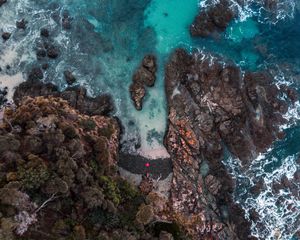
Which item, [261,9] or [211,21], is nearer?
[211,21]

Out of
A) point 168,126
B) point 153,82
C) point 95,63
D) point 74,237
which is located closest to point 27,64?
point 95,63

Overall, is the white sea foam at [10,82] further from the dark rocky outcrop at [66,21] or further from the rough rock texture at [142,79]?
the rough rock texture at [142,79]

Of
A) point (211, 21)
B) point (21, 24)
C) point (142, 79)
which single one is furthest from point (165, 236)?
point (21, 24)

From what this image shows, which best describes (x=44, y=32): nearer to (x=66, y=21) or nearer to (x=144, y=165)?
(x=66, y=21)

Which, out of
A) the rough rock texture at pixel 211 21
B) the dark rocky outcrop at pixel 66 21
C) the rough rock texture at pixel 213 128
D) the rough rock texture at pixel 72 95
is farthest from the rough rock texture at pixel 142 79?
the dark rocky outcrop at pixel 66 21

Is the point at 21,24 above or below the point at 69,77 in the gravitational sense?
above

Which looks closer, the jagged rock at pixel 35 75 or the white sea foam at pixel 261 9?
the jagged rock at pixel 35 75

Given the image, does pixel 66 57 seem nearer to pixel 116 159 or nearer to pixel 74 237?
pixel 116 159

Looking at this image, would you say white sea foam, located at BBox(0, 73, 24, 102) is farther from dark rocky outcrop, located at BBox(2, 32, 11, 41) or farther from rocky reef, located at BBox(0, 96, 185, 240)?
dark rocky outcrop, located at BBox(2, 32, 11, 41)
